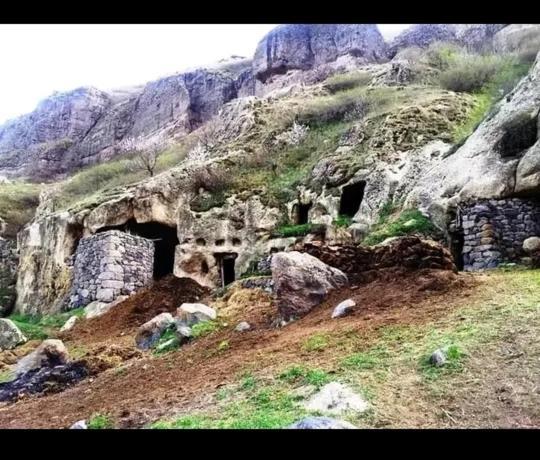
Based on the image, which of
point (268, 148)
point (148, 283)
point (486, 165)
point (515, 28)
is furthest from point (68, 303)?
point (515, 28)

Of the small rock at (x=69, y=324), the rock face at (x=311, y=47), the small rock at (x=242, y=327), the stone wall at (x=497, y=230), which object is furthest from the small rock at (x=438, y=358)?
the rock face at (x=311, y=47)

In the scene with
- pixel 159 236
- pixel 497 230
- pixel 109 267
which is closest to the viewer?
pixel 497 230

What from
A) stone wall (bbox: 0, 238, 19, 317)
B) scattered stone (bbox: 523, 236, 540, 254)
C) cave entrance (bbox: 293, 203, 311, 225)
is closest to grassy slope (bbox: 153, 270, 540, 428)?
scattered stone (bbox: 523, 236, 540, 254)

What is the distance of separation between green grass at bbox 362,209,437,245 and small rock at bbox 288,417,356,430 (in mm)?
4952

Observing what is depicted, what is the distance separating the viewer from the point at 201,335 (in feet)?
25.4

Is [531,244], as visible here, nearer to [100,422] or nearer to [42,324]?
[100,422]

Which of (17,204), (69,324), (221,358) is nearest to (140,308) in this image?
(69,324)

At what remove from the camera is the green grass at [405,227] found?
30.6ft

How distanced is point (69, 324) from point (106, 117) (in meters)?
29.0

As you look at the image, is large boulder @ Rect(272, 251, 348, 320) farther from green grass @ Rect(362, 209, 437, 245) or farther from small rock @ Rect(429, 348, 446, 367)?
small rock @ Rect(429, 348, 446, 367)

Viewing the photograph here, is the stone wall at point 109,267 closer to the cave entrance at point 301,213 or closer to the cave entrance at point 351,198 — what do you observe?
the cave entrance at point 301,213

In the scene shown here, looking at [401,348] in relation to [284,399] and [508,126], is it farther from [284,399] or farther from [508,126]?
[508,126]

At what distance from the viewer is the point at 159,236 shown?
1391 centimetres

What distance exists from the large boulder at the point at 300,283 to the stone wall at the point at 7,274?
23.6 ft
